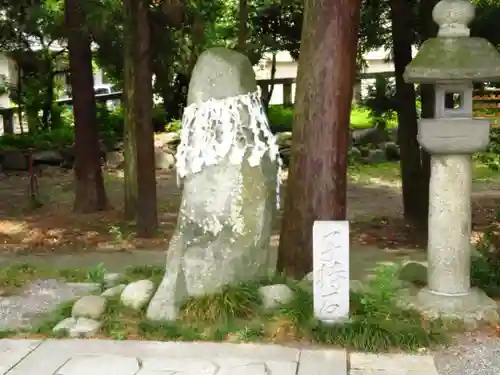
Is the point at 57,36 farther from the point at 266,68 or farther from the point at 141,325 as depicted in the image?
the point at 266,68

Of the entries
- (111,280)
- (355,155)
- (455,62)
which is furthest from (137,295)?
(355,155)

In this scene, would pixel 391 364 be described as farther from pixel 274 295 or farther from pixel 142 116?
pixel 142 116

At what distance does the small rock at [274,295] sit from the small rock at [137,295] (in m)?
0.95

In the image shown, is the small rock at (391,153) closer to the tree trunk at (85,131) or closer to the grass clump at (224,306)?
the tree trunk at (85,131)

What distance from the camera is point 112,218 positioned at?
12680 mm

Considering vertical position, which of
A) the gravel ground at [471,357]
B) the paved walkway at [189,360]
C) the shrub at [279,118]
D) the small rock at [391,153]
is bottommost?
the gravel ground at [471,357]

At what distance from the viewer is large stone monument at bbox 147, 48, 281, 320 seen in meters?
5.93

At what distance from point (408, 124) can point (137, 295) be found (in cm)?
618

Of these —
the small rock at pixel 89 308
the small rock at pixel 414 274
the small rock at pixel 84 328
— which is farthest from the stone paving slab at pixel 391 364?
the small rock at pixel 89 308

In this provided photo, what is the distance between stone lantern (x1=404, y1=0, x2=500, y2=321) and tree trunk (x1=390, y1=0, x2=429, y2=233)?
4903mm

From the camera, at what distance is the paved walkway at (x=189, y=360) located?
4805 millimetres

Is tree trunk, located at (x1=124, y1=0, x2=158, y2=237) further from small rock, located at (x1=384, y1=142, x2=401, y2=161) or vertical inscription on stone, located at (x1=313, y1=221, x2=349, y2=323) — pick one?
small rock, located at (x1=384, y1=142, x2=401, y2=161)

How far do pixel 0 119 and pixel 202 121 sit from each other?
16.8 m

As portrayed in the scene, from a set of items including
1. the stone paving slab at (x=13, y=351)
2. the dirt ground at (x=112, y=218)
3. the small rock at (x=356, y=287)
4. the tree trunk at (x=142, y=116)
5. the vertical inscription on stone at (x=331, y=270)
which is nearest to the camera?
the stone paving slab at (x=13, y=351)
